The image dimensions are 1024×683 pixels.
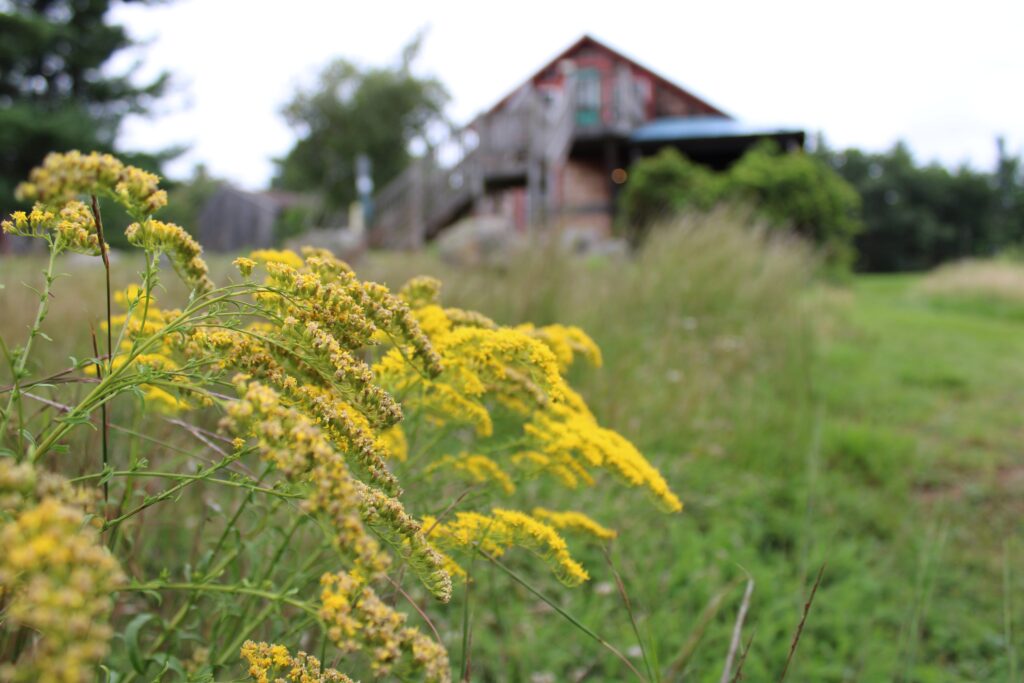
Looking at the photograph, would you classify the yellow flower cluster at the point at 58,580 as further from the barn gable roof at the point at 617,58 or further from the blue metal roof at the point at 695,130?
the blue metal roof at the point at 695,130

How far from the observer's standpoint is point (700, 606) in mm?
2914

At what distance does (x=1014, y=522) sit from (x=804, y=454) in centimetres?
110

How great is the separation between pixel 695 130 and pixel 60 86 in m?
15.7

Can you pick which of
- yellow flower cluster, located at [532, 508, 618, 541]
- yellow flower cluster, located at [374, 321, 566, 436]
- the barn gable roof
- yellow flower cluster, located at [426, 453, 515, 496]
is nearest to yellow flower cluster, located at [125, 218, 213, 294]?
yellow flower cluster, located at [374, 321, 566, 436]

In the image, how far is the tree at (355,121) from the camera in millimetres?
29922

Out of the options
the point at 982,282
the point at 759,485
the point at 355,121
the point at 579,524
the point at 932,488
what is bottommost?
the point at 932,488

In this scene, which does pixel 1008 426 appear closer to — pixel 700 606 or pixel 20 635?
pixel 700 606

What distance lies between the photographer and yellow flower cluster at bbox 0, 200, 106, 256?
990mm

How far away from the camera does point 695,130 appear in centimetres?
2048

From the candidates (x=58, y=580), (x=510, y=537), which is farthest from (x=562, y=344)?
(x=58, y=580)

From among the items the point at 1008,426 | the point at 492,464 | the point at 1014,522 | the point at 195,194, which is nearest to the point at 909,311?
the point at 1008,426

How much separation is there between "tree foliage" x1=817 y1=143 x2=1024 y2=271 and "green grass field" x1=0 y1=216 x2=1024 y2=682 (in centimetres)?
2351

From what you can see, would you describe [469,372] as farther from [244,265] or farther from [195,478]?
[195,478]

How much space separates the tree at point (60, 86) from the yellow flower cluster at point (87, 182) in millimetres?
14903
